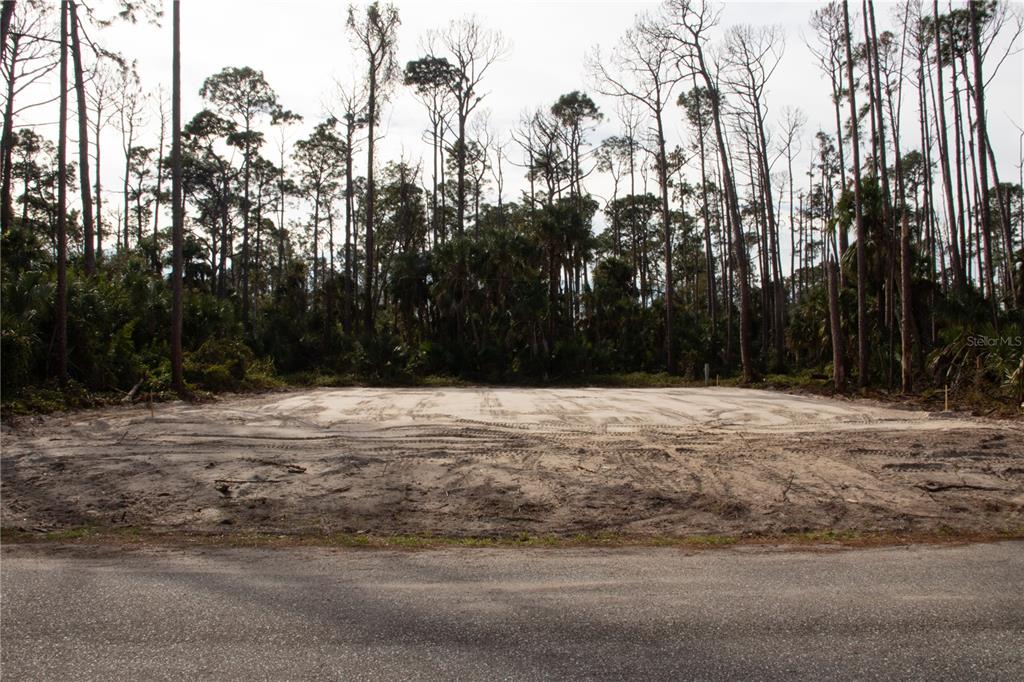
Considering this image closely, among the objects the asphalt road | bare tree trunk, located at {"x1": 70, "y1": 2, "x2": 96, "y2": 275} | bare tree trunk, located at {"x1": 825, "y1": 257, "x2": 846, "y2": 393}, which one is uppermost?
bare tree trunk, located at {"x1": 70, "y1": 2, "x2": 96, "y2": 275}

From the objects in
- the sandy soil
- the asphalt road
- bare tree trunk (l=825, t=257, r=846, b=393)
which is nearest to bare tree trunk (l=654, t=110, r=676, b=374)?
bare tree trunk (l=825, t=257, r=846, b=393)

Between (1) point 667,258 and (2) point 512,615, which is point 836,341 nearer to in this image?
(1) point 667,258

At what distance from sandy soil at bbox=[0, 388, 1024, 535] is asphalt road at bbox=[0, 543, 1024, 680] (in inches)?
57.5

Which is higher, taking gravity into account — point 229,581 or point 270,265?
point 270,265

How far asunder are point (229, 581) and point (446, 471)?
414 cm

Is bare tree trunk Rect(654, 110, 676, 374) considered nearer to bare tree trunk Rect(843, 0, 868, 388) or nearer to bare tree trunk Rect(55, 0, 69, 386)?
bare tree trunk Rect(843, 0, 868, 388)

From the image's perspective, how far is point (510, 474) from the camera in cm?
873

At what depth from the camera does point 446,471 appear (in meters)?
8.83

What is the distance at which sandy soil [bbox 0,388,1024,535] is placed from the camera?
7.16 metres

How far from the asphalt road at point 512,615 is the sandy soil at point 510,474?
1.46 metres

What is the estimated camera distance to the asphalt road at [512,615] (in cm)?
345

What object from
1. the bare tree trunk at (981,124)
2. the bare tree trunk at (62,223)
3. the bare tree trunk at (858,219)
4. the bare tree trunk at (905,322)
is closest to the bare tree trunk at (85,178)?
the bare tree trunk at (62,223)

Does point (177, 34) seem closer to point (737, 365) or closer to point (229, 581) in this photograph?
point (229, 581)

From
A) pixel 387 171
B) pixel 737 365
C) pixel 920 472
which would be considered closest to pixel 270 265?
pixel 387 171
